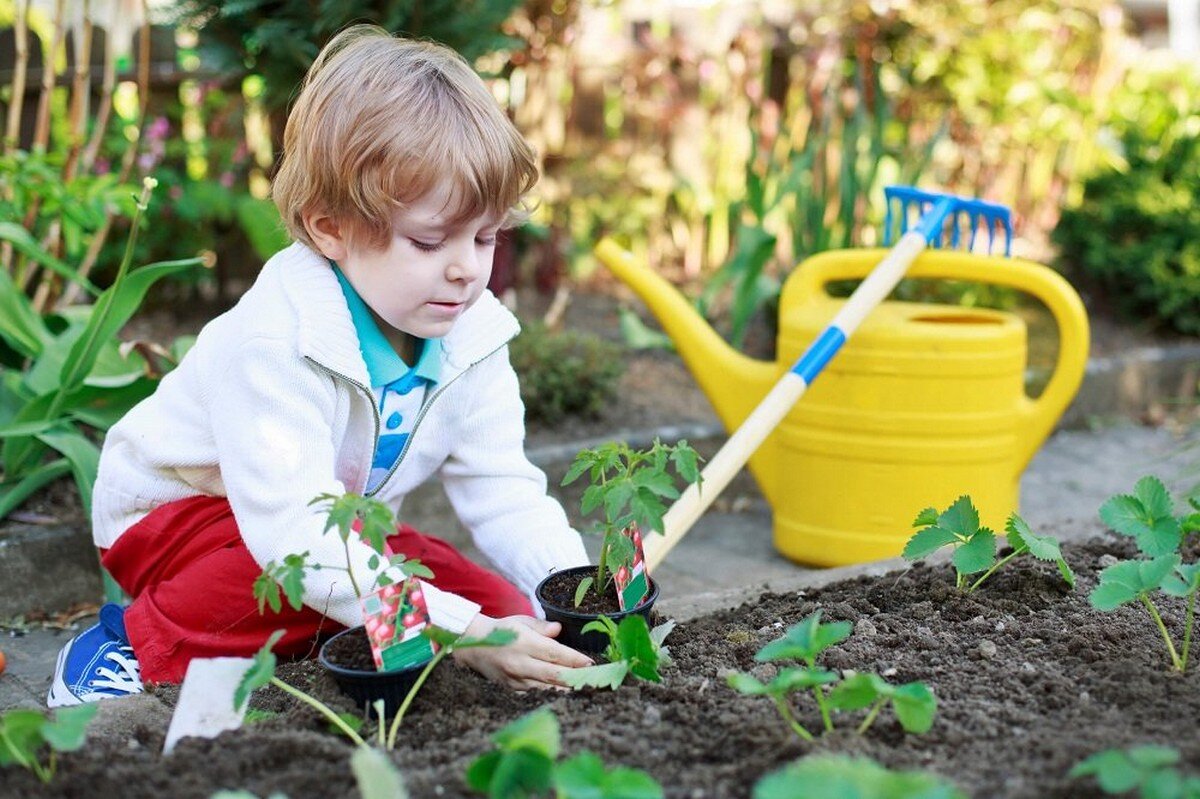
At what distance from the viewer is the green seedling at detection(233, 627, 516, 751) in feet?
4.44

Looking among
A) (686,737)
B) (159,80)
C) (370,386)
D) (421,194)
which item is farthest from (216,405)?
(159,80)

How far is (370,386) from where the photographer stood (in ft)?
6.29

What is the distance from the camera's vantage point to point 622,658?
1618mm

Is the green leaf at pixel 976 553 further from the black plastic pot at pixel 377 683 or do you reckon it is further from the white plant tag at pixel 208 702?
the white plant tag at pixel 208 702

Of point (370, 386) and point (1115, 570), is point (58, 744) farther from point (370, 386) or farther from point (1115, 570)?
point (1115, 570)

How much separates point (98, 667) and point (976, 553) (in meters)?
1.28

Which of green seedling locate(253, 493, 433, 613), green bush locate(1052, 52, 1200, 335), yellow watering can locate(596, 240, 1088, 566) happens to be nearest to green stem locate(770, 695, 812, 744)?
green seedling locate(253, 493, 433, 613)

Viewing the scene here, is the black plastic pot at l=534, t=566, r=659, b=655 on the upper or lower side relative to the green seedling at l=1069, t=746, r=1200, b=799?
lower

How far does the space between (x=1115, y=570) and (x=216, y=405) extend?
120cm

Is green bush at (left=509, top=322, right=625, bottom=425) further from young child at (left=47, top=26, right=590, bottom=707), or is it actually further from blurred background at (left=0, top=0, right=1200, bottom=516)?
young child at (left=47, top=26, right=590, bottom=707)

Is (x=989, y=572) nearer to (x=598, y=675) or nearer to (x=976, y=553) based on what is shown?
(x=976, y=553)

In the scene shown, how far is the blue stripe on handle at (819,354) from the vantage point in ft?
8.05

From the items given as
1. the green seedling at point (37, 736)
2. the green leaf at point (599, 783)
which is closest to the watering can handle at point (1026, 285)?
the green leaf at point (599, 783)

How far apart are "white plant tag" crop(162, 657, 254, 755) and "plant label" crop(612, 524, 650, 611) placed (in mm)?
483
